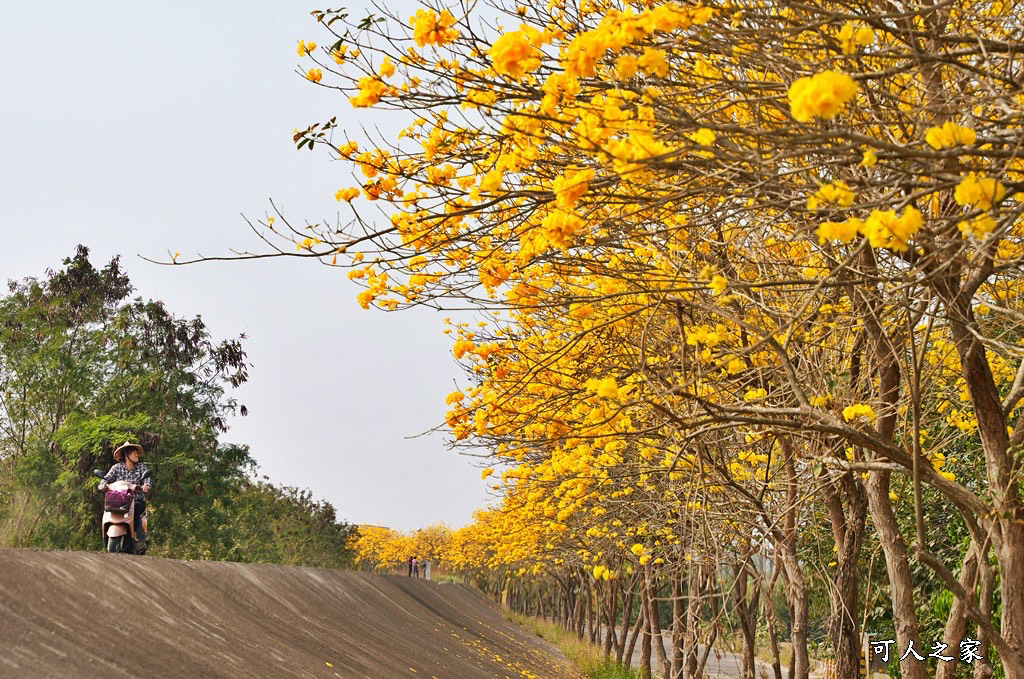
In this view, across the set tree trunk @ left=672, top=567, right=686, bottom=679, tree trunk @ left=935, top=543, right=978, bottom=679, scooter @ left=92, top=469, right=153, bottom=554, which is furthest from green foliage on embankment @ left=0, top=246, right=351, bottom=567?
tree trunk @ left=935, top=543, right=978, bottom=679

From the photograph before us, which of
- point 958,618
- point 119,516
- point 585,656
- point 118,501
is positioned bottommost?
point 585,656

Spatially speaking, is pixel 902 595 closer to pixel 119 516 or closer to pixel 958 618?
pixel 958 618

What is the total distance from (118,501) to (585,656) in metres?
17.1

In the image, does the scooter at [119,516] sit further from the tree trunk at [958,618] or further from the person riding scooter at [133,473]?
the tree trunk at [958,618]

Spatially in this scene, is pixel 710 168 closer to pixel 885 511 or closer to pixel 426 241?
pixel 426 241

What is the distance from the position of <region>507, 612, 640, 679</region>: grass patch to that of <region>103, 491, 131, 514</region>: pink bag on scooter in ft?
37.3

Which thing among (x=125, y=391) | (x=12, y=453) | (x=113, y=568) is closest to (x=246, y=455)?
(x=125, y=391)

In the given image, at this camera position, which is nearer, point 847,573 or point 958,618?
point 958,618

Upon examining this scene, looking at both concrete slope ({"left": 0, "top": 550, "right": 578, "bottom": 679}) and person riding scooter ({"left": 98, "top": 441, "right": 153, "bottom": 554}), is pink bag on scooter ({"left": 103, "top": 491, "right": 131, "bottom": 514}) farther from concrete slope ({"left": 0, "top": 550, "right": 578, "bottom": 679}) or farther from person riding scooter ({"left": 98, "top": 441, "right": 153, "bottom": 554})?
concrete slope ({"left": 0, "top": 550, "right": 578, "bottom": 679})

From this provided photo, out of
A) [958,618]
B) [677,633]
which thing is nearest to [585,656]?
[677,633]

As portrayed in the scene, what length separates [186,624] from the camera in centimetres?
703

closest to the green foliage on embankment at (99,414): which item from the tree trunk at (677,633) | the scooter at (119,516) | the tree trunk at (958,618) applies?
the scooter at (119,516)

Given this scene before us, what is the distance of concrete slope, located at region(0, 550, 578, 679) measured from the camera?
540 centimetres

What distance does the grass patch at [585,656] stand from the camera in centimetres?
1906
